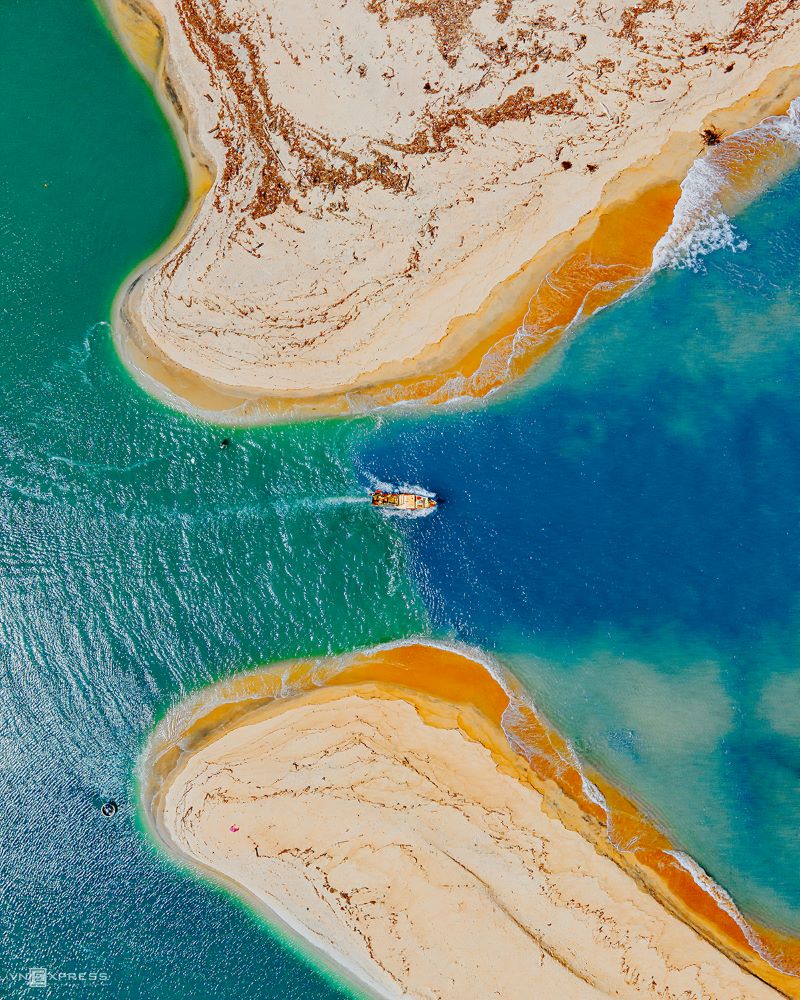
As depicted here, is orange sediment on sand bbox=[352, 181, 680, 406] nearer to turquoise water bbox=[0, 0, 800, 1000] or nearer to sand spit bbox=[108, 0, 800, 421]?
sand spit bbox=[108, 0, 800, 421]

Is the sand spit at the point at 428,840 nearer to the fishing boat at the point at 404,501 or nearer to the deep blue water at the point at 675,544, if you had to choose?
the deep blue water at the point at 675,544

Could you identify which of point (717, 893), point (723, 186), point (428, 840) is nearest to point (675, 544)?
point (717, 893)

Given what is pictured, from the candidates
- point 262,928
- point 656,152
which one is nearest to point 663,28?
point 656,152

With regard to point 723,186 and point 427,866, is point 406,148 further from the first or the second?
point 427,866

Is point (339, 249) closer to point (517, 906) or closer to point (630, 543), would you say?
point (630, 543)

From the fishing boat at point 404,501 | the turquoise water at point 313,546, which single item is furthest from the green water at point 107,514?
the fishing boat at point 404,501

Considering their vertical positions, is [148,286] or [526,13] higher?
[526,13]
